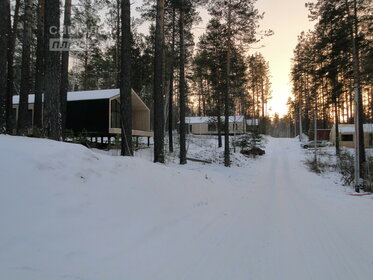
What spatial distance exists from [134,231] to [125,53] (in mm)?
6389

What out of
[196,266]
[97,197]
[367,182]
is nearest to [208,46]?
[367,182]

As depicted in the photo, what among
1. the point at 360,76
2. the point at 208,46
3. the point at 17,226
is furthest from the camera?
the point at 208,46

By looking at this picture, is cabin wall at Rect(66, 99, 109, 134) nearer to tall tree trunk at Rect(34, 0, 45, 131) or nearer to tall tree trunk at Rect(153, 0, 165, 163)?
tall tree trunk at Rect(34, 0, 45, 131)

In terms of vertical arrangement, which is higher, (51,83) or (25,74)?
(25,74)

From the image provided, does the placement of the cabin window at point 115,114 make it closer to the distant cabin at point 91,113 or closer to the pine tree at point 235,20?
the distant cabin at point 91,113

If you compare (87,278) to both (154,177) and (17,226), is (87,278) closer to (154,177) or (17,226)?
(17,226)

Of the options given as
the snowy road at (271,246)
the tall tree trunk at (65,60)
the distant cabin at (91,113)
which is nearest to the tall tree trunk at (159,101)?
the tall tree trunk at (65,60)

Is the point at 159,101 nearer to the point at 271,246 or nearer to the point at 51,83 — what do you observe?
the point at 51,83

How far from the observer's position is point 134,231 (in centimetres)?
394

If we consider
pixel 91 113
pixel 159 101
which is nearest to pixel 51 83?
pixel 159 101

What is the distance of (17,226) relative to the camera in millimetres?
3006

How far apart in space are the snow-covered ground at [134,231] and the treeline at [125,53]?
317cm

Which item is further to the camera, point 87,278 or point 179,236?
point 179,236

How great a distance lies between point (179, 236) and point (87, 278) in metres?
1.76
